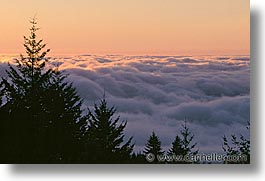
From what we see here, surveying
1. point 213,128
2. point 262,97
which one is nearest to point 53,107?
point 213,128

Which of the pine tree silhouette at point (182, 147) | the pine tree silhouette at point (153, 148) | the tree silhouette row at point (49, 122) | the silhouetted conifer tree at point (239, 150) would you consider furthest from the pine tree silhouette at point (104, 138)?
the silhouetted conifer tree at point (239, 150)

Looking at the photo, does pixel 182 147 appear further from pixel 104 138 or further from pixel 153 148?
pixel 104 138

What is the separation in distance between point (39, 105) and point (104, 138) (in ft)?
1.49

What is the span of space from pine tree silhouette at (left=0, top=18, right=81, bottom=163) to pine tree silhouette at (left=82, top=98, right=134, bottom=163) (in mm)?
89

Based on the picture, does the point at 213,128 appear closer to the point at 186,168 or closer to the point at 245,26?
the point at 186,168

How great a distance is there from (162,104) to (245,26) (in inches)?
27.2

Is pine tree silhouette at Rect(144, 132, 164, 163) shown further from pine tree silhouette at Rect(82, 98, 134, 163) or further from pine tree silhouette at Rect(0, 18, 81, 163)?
pine tree silhouette at Rect(0, 18, 81, 163)

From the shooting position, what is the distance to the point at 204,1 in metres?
4.69

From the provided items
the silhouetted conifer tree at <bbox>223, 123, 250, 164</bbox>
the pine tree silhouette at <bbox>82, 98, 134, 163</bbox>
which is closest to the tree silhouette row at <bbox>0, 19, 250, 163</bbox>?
the pine tree silhouette at <bbox>82, 98, 134, 163</bbox>

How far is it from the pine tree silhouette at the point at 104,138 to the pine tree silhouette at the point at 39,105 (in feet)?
0.29

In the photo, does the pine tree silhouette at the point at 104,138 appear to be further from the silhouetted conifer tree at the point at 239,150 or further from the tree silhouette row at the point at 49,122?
the silhouetted conifer tree at the point at 239,150

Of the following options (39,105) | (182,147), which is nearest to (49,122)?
(39,105)

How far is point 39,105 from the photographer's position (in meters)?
4.74

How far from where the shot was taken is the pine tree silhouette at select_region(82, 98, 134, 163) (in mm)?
4656
